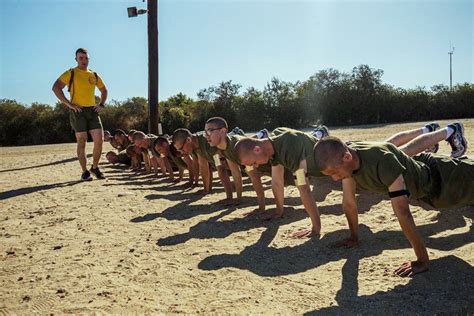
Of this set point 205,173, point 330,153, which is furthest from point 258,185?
point 330,153

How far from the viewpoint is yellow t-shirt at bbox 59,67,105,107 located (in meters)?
8.58

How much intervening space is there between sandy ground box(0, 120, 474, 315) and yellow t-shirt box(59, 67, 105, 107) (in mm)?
2930

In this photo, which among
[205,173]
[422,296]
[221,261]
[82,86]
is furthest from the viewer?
[82,86]

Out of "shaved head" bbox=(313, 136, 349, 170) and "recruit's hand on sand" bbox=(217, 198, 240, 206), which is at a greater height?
"shaved head" bbox=(313, 136, 349, 170)

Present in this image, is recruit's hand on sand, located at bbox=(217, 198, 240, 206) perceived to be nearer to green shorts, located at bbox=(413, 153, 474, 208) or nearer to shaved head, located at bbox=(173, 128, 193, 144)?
shaved head, located at bbox=(173, 128, 193, 144)

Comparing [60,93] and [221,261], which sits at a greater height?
[60,93]

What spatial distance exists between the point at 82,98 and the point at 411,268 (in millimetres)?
7142

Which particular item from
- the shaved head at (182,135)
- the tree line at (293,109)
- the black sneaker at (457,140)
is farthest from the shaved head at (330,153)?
the tree line at (293,109)

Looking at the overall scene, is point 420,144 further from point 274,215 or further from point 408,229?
point 274,215

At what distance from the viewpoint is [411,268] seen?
3281 millimetres

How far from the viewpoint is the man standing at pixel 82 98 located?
856cm

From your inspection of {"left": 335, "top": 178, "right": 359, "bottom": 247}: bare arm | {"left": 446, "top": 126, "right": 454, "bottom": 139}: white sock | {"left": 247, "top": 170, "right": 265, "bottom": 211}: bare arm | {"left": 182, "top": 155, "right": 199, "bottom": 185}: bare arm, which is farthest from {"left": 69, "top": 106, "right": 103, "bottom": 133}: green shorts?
{"left": 446, "top": 126, "right": 454, "bottom": 139}: white sock

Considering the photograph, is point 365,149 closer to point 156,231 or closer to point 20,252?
point 156,231

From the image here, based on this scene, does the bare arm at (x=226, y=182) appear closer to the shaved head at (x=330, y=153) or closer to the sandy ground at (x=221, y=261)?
the sandy ground at (x=221, y=261)
